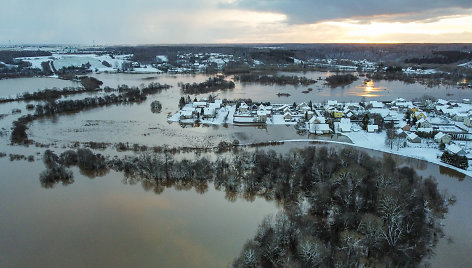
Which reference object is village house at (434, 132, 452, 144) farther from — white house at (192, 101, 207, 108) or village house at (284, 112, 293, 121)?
white house at (192, 101, 207, 108)

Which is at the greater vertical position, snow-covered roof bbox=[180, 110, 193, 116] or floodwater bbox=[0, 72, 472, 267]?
snow-covered roof bbox=[180, 110, 193, 116]

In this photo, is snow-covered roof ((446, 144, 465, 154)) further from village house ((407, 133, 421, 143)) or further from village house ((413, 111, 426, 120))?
village house ((413, 111, 426, 120))

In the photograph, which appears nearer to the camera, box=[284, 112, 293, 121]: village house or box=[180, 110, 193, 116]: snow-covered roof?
box=[284, 112, 293, 121]: village house

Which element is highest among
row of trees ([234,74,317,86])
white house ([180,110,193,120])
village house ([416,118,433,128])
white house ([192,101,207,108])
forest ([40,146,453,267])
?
row of trees ([234,74,317,86])

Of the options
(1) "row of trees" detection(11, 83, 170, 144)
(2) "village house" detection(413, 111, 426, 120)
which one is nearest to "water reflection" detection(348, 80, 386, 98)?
(2) "village house" detection(413, 111, 426, 120)

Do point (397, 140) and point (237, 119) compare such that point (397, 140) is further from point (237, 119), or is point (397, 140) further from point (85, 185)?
point (85, 185)

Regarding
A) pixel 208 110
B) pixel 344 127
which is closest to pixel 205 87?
pixel 208 110


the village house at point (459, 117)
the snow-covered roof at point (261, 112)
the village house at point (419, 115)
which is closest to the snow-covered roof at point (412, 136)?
the village house at point (419, 115)

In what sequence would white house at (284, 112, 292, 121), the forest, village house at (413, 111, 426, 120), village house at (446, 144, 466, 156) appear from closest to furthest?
the forest → village house at (446, 144, 466, 156) → village house at (413, 111, 426, 120) → white house at (284, 112, 292, 121)

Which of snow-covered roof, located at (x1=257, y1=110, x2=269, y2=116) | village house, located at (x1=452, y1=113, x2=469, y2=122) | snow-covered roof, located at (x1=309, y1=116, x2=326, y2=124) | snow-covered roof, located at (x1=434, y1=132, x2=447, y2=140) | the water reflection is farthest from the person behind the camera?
the water reflection
